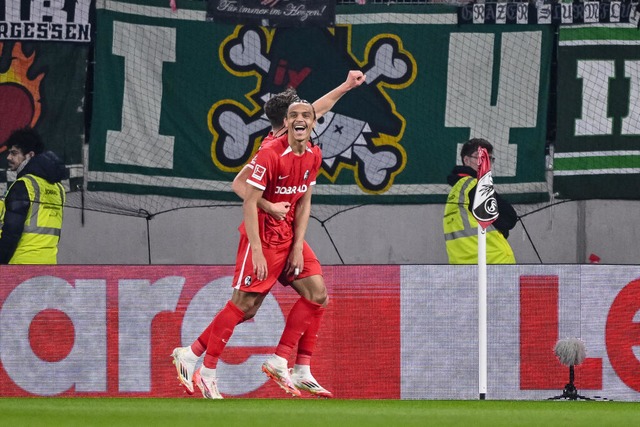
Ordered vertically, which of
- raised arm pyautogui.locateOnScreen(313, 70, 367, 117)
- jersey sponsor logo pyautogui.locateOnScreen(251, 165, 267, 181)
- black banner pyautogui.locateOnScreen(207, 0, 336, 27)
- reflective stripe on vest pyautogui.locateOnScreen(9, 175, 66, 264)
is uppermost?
black banner pyautogui.locateOnScreen(207, 0, 336, 27)

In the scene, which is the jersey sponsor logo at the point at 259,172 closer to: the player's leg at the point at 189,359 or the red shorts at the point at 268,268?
the red shorts at the point at 268,268

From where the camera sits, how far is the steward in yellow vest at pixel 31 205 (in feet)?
33.8

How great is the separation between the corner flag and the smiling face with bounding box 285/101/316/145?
1861 mm

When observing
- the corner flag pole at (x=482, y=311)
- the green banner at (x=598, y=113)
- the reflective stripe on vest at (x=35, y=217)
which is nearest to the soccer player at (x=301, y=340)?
the corner flag pole at (x=482, y=311)

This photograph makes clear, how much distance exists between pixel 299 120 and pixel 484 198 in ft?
6.50

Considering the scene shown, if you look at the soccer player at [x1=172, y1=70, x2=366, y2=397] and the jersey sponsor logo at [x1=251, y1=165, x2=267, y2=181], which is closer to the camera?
the jersey sponsor logo at [x1=251, y1=165, x2=267, y2=181]

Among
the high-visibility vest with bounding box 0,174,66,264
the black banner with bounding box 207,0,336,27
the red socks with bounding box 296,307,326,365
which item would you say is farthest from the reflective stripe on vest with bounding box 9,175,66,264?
the red socks with bounding box 296,307,326,365

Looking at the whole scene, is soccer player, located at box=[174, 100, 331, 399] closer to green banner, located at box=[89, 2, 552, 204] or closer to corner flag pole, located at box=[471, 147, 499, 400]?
corner flag pole, located at box=[471, 147, 499, 400]

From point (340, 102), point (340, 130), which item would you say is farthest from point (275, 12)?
Result: point (340, 130)

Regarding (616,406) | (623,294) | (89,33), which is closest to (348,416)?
(616,406)

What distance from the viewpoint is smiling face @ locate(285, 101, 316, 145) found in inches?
292

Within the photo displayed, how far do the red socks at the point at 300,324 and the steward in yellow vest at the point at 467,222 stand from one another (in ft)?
9.36

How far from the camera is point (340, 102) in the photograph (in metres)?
11.2

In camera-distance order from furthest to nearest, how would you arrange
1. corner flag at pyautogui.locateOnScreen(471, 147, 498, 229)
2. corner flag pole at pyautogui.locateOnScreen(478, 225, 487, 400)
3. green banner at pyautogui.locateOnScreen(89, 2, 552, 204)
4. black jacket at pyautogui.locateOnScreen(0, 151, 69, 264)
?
1. green banner at pyautogui.locateOnScreen(89, 2, 552, 204)
2. black jacket at pyautogui.locateOnScreen(0, 151, 69, 264)
3. corner flag at pyautogui.locateOnScreen(471, 147, 498, 229)
4. corner flag pole at pyautogui.locateOnScreen(478, 225, 487, 400)
